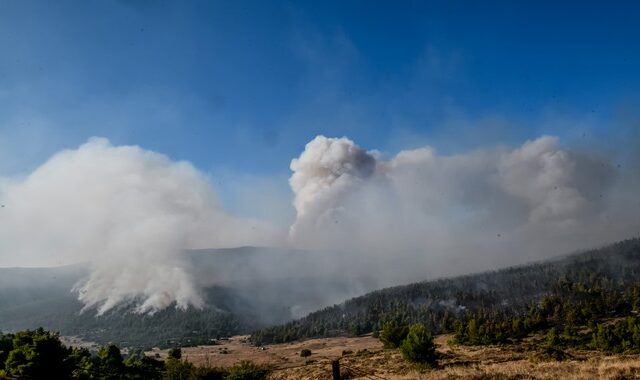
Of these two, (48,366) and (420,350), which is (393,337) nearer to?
(420,350)

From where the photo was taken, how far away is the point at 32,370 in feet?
152

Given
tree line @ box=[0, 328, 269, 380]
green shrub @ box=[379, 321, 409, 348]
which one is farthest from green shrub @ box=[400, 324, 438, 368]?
green shrub @ box=[379, 321, 409, 348]

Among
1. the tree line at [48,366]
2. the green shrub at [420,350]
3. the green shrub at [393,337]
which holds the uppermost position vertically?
the tree line at [48,366]

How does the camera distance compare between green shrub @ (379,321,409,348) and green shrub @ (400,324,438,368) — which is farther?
green shrub @ (379,321,409,348)

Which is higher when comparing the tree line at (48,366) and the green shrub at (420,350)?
the tree line at (48,366)

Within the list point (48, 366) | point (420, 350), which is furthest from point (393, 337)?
point (48, 366)

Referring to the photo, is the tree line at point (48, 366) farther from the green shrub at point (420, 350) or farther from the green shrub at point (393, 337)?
the green shrub at point (393, 337)

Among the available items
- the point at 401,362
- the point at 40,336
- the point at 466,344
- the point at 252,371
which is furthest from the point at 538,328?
the point at 40,336

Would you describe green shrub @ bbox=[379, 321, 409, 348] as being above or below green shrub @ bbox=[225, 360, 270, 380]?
below

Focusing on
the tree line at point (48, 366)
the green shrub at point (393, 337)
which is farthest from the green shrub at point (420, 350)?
the green shrub at point (393, 337)

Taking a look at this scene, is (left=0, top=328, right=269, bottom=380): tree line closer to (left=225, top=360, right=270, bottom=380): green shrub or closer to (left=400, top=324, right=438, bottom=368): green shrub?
(left=225, top=360, right=270, bottom=380): green shrub

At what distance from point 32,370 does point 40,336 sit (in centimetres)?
371

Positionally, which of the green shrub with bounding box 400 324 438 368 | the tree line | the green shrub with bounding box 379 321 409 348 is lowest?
the green shrub with bounding box 379 321 409 348

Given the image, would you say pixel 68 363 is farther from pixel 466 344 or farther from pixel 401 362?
pixel 466 344
